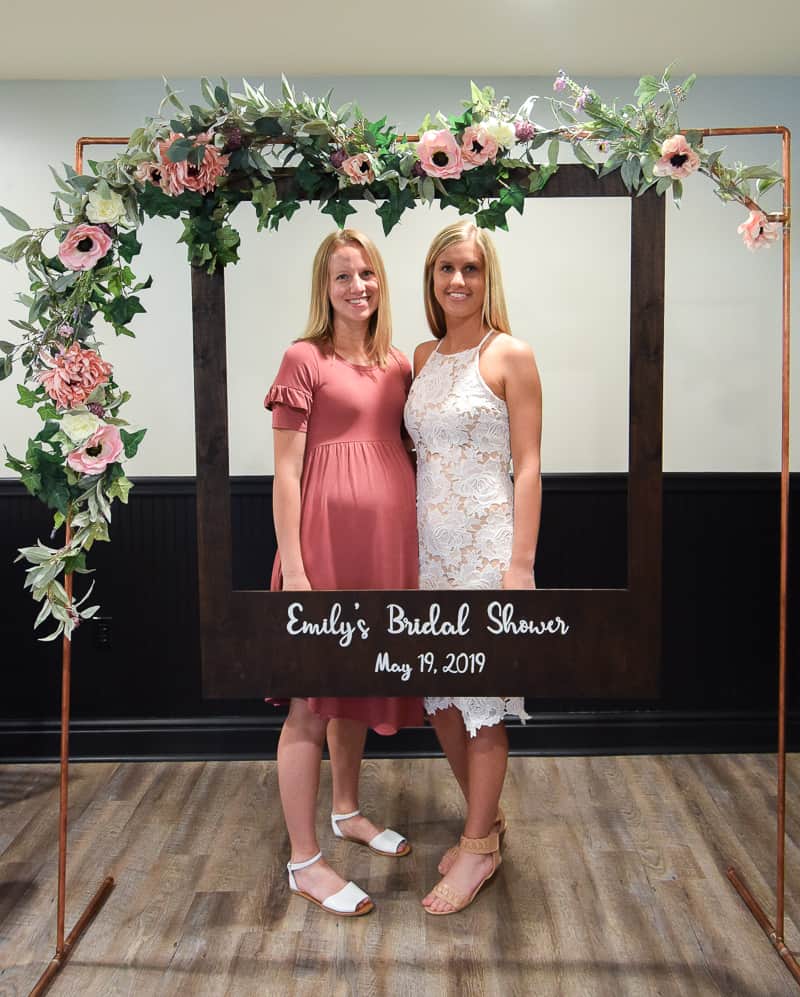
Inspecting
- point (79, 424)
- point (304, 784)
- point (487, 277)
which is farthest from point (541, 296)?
point (304, 784)

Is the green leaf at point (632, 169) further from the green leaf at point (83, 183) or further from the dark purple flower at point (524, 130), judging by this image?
the green leaf at point (83, 183)

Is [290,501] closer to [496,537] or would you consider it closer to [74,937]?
[496,537]

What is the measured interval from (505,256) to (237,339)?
3.02ft

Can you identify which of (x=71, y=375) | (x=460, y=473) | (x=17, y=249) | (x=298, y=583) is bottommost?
(x=298, y=583)

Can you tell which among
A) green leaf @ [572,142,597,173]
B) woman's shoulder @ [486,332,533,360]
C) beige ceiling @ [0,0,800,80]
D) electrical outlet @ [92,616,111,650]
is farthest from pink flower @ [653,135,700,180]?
electrical outlet @ [92,616,111,650]

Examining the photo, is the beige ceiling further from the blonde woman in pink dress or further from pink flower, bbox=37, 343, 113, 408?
pink flower, bbox=37, 343, 113, 408

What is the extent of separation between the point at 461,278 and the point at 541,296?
3.01 feet

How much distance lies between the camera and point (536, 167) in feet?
6.79

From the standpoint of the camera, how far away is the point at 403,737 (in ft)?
11.0

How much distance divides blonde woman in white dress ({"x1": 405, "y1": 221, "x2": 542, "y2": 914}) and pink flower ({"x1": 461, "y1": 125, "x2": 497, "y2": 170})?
0.22m

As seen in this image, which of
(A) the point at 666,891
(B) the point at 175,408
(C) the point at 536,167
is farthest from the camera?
(B) the point at 175,408

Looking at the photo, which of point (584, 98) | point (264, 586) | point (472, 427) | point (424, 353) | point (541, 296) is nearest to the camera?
point (584, 98)

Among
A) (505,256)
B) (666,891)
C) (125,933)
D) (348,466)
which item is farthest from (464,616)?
(505,256)

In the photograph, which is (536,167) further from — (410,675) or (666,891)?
(666,891)
